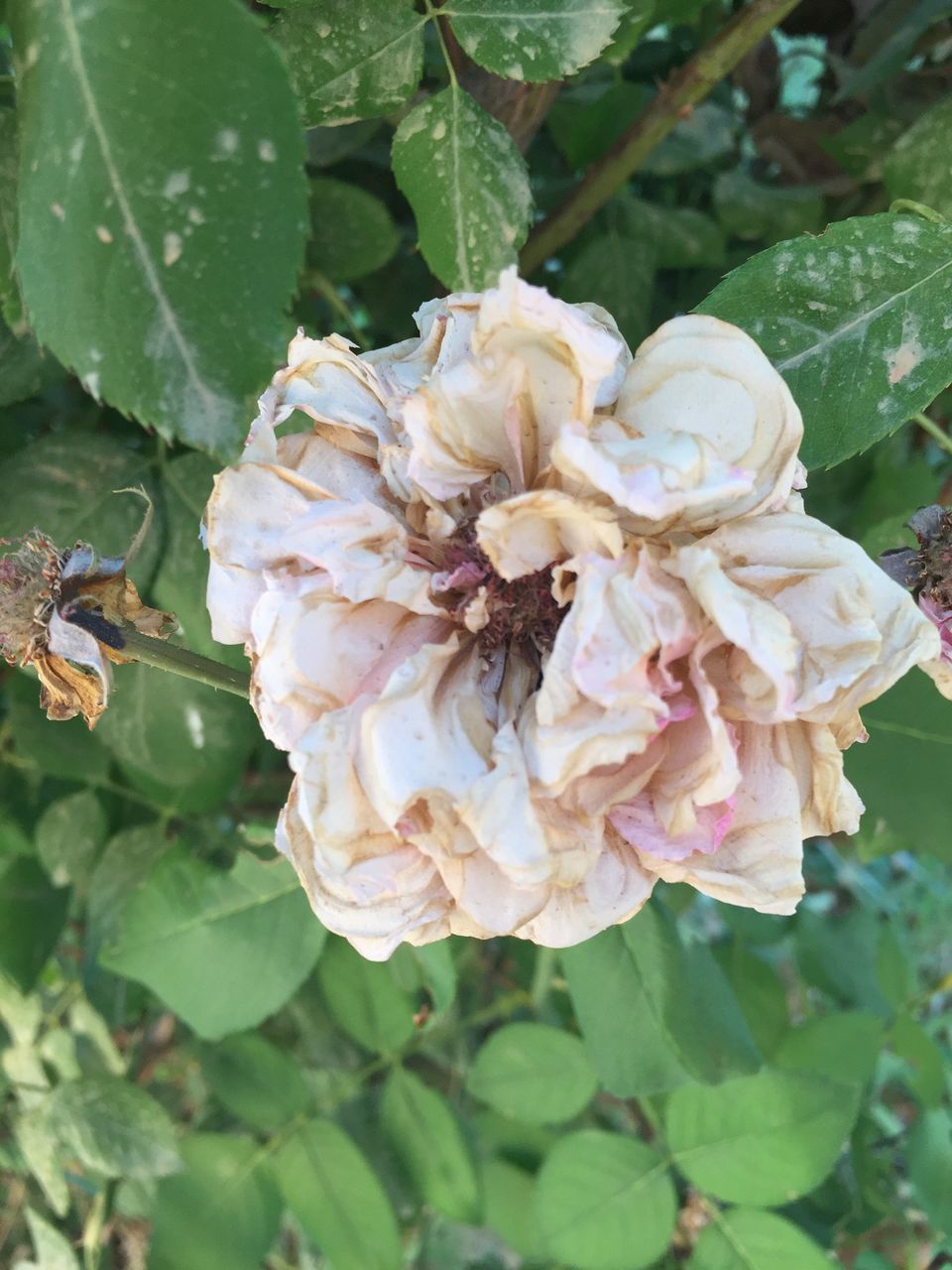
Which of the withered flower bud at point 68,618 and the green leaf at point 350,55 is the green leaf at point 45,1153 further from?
the green leaf at point 350,55

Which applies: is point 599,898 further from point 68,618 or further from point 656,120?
point 656,120

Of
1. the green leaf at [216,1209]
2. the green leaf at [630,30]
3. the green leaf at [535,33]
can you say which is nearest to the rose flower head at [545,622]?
the green leaf at [535,33]

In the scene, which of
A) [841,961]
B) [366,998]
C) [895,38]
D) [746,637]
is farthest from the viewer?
[841,961]

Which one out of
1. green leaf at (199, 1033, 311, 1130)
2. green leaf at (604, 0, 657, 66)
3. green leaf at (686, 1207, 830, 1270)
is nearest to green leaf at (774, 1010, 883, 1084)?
green leaf at (686, 1207, 830, 1270)

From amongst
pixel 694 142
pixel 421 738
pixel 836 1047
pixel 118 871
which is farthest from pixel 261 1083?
pixel 694 142

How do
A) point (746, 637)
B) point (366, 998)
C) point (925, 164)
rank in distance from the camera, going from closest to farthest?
point (746, 637)
point (925, 164)
point (366, 998)

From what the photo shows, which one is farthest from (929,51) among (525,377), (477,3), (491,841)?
(491,841)
